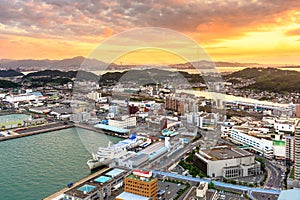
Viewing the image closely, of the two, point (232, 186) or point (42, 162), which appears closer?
point (232, 186)

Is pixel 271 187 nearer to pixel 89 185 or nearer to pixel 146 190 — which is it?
pixel 146 190

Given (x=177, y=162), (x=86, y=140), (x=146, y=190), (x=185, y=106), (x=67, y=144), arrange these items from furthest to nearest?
(x=185, y=106) → (x=86, y=140) → (x=67, y=144) → (x=177, y=162) → (x=146, y=190)

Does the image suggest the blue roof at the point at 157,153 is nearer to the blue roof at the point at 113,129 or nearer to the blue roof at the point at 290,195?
the blue roof at the point at 113,129

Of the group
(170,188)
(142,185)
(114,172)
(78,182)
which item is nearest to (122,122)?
(114,172)

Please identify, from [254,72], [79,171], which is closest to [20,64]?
[254,72]

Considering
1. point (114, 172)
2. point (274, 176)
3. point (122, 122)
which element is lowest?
point (274, 176)

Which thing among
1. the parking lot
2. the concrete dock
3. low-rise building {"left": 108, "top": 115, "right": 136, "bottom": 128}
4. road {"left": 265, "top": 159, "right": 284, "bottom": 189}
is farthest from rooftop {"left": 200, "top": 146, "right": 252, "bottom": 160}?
low-rise building {"left": 108, "top": 115, "right": 136, "bottom": 128}

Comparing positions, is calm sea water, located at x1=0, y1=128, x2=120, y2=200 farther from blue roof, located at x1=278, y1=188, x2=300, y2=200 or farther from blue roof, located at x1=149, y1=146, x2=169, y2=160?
blue roof, located at x1=278, y1=188, x2=300, y2=200

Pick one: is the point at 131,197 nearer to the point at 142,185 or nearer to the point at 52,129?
the point at 142,185
